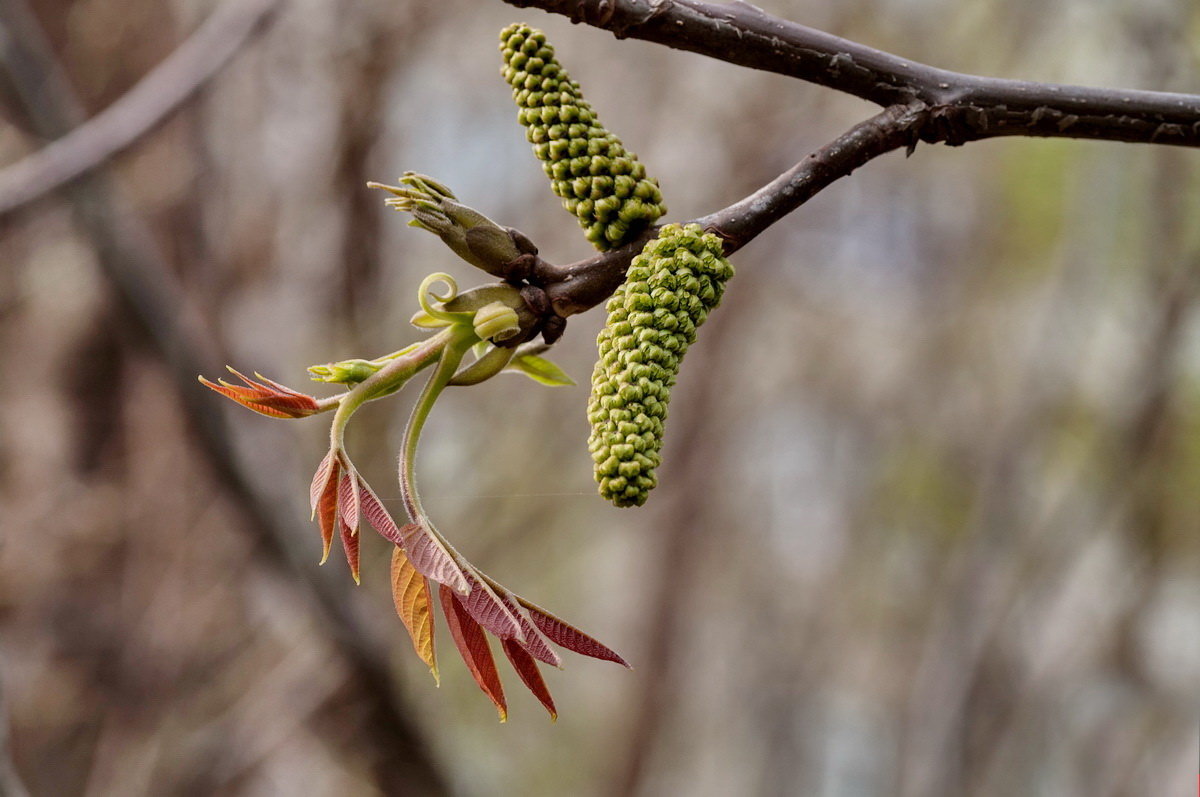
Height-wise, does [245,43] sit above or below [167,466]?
above

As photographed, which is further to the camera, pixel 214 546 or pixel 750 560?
pixel 750 560

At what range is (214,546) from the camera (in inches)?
99.6

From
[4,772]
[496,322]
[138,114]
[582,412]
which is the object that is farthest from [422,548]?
[582,412]

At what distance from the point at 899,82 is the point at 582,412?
8.54 feet

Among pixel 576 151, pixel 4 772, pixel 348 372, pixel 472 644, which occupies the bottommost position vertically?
pixel 4 772

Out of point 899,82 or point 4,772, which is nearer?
point 899,82

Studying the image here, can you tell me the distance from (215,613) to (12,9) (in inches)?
55.8

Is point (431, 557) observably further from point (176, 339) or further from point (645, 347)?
point (176, 339)

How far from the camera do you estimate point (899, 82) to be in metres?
0.62

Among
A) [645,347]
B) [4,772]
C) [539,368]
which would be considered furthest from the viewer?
[4,772]

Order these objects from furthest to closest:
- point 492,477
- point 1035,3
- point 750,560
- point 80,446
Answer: point 750,560 → point 492,477 → point 1035,3 → point 80,446

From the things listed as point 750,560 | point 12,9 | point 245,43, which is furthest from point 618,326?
point 750,560

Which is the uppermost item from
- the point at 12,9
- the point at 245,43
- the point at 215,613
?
the point at 245,43

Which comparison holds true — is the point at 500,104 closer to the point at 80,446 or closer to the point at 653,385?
the point at 80,446
